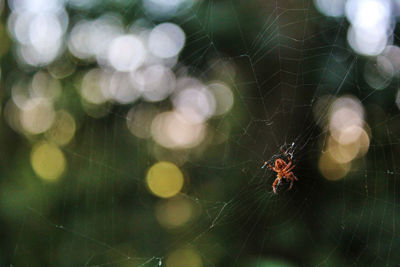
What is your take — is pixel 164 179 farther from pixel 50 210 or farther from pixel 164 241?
pixel 50 210

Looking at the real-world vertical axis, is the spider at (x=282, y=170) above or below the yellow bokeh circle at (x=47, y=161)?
above

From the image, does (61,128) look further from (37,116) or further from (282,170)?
(282,170)

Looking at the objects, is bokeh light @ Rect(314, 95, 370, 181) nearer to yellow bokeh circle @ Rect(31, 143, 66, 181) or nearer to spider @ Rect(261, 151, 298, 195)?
spider @ Rect(261, 151, 298, 195)

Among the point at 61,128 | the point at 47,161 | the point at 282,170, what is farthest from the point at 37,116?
the point at 282,170

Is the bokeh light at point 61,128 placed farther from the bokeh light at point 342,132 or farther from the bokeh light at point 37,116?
the bokeh light at point 342,132

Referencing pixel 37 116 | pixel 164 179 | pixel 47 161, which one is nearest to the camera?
pixel 47 161

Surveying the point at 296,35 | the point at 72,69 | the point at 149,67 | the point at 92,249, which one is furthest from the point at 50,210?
the point at 296,35

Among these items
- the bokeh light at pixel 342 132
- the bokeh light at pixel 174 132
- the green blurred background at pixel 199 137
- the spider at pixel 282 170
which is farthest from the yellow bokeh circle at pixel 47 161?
the bokeh light at pixel 342 132
